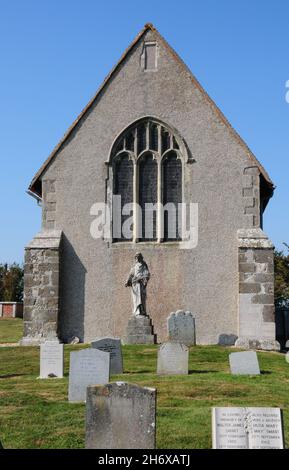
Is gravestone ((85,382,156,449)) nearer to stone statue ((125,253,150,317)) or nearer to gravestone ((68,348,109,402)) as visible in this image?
gravestone ((68,348,109,402))

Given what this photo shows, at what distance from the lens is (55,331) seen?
19.6 meters

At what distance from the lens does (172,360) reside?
44.4 ft

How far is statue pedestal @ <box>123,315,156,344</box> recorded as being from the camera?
1906 centimetres

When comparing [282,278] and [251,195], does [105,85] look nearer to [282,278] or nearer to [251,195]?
[251,195]

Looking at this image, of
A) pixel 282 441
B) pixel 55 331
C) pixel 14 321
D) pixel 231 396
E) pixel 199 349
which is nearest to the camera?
pixel 282 441

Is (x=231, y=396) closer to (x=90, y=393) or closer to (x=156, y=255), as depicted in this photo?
(x=90, y=393)

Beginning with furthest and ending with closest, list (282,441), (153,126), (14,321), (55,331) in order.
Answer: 1. (14,321)
2. (153,126)
3. (55,331)
4. (282,441)

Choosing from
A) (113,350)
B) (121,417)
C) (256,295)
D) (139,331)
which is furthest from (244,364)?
(121,417)

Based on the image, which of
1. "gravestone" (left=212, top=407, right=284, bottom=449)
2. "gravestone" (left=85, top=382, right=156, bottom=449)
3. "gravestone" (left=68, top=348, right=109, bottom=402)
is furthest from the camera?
"gravestone" (left=68, top=348, right=109, bottom=402)

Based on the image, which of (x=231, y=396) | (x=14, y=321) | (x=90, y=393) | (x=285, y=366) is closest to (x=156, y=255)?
(x=285, y=366)

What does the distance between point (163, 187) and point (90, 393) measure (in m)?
13.4

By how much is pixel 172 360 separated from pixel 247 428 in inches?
264

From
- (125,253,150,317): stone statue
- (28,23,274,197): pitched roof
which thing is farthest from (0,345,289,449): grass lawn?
(28,23,274,197): pitched roof

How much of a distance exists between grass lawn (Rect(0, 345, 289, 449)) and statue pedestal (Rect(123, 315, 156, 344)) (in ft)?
7.29
